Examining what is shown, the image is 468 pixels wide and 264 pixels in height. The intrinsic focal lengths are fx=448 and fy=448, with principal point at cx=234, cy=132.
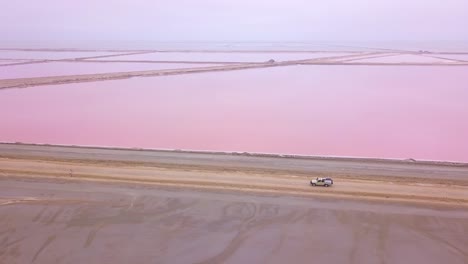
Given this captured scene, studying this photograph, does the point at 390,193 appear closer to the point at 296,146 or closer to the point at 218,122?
the point at 296,146

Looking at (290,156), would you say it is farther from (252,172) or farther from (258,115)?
(258,115)

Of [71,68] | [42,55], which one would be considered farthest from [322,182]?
[42,55]

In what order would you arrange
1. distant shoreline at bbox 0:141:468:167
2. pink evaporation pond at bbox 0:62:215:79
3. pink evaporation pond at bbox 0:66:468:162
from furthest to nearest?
pink evaporation pond at bbox 0:62:215:79
pink evaporation pond at bbox 0:66:468:162
distant shoreline at bbox 0:141:468:167

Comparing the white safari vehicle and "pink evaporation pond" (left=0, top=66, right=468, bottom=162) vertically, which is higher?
"pink evaporation pond" (left=0, top=66, right=468, bottom=162)

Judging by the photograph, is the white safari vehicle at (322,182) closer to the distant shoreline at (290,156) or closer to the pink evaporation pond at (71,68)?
the distant shoreline at (290,156)

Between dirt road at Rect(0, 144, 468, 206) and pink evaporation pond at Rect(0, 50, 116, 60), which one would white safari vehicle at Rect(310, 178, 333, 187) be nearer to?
dirt road at Rect(0, 144, 468, 206)

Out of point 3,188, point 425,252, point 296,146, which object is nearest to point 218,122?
point 296,146

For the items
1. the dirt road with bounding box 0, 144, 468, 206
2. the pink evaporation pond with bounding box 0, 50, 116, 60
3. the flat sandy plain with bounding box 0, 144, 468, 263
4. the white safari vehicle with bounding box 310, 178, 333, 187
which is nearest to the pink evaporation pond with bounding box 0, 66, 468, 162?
the dirt road with bounding box 0, 144, 468, 206
